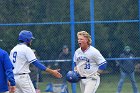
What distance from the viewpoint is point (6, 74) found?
996cm

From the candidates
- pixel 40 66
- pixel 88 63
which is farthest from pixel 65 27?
pixel 40 66

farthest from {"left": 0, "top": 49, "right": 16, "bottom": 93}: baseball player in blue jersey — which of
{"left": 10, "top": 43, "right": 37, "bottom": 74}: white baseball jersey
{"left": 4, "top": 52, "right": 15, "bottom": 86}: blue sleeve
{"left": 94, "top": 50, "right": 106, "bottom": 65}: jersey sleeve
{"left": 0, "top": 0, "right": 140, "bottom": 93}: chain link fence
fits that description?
{"left": 0, "top": 0, "right": 140, "bottom": 93}: chain link fence

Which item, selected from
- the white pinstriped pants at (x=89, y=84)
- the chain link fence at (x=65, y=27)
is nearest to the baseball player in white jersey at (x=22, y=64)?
the white pinstriped pants at (x=89, y=84)

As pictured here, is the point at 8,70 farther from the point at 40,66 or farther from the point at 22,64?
the point at 22,64

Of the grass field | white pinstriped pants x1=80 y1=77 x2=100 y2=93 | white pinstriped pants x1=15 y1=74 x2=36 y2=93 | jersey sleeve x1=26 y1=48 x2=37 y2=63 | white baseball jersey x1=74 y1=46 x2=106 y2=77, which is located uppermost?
jersey sleeve x1=26 y1=48 x2=37 y2=63

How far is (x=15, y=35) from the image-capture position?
1709 cm

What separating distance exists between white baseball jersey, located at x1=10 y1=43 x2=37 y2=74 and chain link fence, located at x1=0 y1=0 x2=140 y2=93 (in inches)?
200

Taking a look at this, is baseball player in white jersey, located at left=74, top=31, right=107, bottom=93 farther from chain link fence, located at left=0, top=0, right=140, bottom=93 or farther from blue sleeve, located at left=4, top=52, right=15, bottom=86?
chain link fence, located at left=0, top=0, right=140, bottom=93

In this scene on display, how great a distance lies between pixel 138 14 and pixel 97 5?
1.22 metres

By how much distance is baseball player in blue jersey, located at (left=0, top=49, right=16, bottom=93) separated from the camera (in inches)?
391

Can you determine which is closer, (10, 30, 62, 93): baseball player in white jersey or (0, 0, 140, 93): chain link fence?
(10, 30, 62, 93): baseball player in white jersey

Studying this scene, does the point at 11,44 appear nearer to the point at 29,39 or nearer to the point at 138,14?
the point at 138,14

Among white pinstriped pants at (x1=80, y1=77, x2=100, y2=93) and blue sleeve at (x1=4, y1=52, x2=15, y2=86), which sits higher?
blue sleeve at (x1=4, y1=52, x2=15, y2=86)

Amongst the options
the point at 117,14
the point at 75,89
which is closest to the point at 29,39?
the point at 75,89
